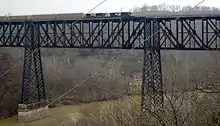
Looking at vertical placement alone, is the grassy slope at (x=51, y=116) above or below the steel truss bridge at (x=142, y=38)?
below

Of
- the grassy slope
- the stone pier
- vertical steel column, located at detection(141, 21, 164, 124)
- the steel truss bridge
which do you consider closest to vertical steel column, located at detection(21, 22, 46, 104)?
the steel truss bridge

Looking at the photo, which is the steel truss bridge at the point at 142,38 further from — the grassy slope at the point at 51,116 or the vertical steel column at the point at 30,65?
the grassy slope at the point at 51,116

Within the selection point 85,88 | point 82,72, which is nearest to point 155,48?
point 85,88

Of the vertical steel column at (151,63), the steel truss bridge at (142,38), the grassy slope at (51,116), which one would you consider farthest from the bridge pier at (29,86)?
the vertical steel column at (151,63)

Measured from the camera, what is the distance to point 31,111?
23.7m

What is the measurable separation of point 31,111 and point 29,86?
1.79m

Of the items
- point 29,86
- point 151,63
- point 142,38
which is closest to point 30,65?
point 29,86

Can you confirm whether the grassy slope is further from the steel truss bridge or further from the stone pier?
the steel truss bridge

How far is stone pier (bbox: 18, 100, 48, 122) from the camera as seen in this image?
23.3 metres

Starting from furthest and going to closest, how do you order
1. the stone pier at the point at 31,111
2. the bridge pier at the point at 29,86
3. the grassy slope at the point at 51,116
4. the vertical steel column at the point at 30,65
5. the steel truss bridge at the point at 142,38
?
the vertical steel column at the point at 30,65 < the bridge pier at the point at 29,86 < the stone pier at the point at 31,111 < the grassy slope at the point at 51,116 < the steel truss bridge at the point at 142,38

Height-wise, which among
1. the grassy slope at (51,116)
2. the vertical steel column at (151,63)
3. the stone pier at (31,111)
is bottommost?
the grassy slope at (51,116)

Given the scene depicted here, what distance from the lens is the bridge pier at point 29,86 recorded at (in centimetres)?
2342

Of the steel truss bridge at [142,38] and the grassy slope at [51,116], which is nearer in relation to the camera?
the steel truss bridge at [142,38]

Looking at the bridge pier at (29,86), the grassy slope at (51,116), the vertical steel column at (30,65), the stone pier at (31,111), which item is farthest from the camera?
the vertical steel column at (30,65)
